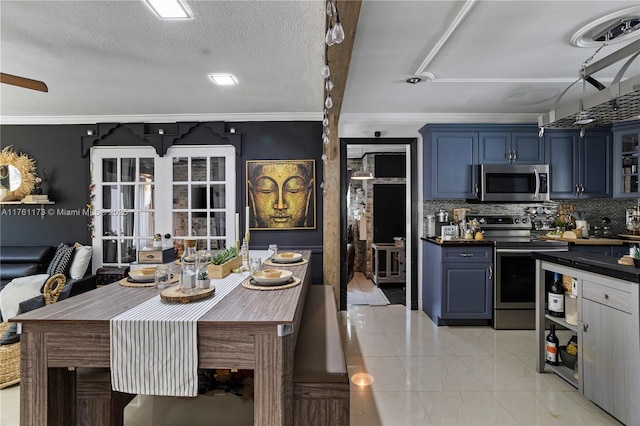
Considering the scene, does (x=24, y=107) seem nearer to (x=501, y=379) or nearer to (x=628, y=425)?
(x=501, y=379)

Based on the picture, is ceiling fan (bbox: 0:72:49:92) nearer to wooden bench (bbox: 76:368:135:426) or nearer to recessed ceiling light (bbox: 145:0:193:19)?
recessed ceiling light (bbox: 145:0:193:19)

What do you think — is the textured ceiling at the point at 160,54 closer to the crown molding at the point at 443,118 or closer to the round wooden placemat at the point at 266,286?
the crown molding at the point at 443,118

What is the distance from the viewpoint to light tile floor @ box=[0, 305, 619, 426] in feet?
7.27

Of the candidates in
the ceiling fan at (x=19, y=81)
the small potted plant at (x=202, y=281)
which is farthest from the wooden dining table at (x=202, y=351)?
the ceiling fan at (x=19, y=81)

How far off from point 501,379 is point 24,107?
580 centimetres

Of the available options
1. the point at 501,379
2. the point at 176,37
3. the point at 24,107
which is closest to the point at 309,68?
the point at 176,37

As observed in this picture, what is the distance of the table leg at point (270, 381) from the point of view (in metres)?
1.39

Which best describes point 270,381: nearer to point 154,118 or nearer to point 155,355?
point 155,355

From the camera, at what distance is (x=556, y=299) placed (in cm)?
267

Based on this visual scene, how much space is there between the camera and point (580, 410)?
7.55 ft

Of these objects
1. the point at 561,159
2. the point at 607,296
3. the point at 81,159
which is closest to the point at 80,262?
the point at 81,159

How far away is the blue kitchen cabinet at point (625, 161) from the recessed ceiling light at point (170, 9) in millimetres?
4881

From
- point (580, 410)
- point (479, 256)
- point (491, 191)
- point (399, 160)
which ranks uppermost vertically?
point (399, 160)

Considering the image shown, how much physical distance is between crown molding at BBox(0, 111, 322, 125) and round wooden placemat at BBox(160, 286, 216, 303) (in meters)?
3.15
